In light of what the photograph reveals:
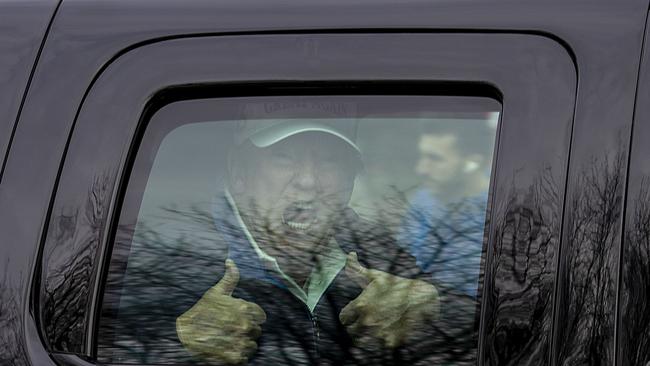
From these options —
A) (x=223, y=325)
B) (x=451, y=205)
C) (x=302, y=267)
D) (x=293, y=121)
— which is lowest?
(x=223, y=325)

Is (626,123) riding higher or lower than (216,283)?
higher

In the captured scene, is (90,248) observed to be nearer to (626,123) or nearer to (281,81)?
(281,81)

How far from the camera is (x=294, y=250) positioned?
187cm

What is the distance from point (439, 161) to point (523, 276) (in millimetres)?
232

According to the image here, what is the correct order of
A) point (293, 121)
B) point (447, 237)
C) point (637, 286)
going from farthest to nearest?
point (293, 121) < point (447, 237) < point (637, 286)

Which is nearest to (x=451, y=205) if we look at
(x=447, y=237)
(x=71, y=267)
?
(x=447, y=237)

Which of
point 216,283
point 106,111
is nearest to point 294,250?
point 216,283

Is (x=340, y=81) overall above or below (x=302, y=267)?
above

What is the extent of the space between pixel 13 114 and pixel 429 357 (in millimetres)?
816

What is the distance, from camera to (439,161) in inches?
72.9

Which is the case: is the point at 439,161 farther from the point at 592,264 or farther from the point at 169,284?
the point at 169,284

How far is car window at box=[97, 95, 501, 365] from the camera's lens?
71.7 inches

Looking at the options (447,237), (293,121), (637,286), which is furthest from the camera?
(293,121)

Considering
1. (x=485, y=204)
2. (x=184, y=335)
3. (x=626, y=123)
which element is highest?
(x=626, y=123)
